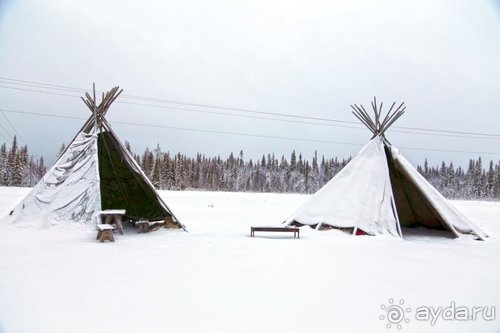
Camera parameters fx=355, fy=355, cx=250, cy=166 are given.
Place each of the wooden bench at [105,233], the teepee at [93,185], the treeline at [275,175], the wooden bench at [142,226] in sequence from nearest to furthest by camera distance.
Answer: the wooden bench at [105,233] → the teepee at [93,185] → the wooden bench at [142,226] → the treeline at [275,175]

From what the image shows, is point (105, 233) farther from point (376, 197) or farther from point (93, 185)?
point (376, 197)

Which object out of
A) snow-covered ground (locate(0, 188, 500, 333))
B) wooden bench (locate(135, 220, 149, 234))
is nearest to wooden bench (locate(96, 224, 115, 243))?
snow-covered ground (locate(0, 188, 500, 333))

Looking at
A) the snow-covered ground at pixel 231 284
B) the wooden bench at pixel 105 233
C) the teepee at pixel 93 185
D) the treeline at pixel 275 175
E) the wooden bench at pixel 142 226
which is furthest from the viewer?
the treeline at pixel 275 175

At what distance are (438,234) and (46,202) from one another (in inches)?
457

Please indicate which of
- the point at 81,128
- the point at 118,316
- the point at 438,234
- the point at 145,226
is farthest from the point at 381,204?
the point at 81,128

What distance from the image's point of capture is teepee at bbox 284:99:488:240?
1033cm

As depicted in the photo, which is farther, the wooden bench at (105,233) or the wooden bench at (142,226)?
the wooden bench at (142,226)

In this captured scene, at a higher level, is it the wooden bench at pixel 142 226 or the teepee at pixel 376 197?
the teepee at pixel 376 197

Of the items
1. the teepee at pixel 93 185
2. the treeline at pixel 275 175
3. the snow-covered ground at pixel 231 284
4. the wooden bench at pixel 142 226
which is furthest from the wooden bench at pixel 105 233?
the treeline at pixel 275 175

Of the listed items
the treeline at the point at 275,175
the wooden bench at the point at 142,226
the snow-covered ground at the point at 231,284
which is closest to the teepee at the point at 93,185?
the wooden bench at the point at 142,226

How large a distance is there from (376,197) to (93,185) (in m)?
8.19

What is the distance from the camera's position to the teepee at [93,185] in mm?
9383

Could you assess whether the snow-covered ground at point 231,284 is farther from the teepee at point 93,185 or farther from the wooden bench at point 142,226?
the wooden bench at point 142,226

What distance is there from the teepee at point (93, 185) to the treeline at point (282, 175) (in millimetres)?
60927
